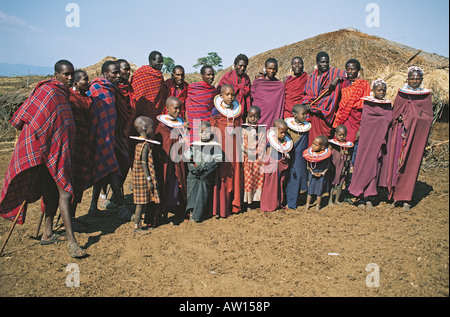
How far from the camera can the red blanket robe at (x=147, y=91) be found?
5.09 metres

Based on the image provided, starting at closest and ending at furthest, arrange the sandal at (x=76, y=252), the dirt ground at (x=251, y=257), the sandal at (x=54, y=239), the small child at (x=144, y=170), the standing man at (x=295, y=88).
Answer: the dirt ground at (x=251, y=257)
the sandal at (x=76, y=252)
the sandal at (x=54, y=239)
the small child at (x=144, y=170)
the standing man at (x=295, y=88)

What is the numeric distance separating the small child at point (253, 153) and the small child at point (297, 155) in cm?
49

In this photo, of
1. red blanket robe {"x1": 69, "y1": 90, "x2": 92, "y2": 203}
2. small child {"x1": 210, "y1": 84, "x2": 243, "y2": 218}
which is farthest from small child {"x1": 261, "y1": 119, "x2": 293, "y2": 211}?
red blanket robe {"x1": 69, "y1": 90, "x2": 92, "y2": 203}

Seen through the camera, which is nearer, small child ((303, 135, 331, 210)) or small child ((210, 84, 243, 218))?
small child ((210, 84, 243, 218))

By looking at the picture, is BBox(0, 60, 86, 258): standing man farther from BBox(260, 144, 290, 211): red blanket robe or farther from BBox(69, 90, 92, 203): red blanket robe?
BBox(260, 144, 290, 211): red blanket robe

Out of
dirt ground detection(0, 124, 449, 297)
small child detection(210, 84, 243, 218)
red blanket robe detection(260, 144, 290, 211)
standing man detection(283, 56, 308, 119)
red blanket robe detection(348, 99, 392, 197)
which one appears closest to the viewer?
dirt ground detection(0, 124, 449, 297)

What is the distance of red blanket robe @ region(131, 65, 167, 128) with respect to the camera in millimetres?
5086

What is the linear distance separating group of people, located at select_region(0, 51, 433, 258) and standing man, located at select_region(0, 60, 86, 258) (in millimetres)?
15

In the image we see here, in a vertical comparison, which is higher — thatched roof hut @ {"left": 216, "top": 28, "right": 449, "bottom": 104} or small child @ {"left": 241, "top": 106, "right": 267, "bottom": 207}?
thatched roof hut @ {"left": 216, "top": 28, "right": 449, "bottom": 104}

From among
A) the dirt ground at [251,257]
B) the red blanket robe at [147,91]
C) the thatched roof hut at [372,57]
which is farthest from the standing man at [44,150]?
the thatched roof hut at [372,57]

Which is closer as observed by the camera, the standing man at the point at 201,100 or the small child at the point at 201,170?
the small child at the point at 201,170

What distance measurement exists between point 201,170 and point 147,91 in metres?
1.73

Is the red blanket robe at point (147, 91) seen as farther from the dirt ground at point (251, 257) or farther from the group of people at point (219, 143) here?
the dirt ground at point (251, 257)
